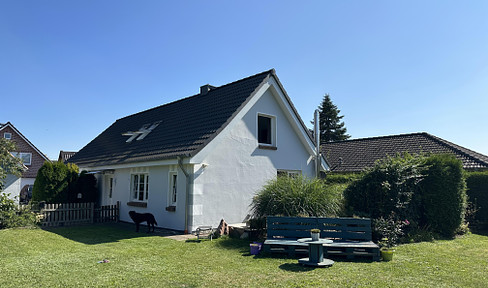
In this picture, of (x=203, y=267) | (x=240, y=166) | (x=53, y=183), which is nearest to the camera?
(x=203, y=267)

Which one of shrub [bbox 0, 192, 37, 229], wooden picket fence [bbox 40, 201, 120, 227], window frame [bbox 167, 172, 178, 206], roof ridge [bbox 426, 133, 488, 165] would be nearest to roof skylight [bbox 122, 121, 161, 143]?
wooden picket fence [bbox 40, 201, 120, 227]

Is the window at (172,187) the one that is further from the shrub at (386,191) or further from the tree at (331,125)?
the tree at (331,125)

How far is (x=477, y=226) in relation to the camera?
580 inches

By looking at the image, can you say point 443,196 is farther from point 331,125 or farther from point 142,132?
point 331,125

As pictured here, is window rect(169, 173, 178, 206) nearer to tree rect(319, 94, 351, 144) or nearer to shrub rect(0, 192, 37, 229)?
shrub rect(0, 192, 37, 229)

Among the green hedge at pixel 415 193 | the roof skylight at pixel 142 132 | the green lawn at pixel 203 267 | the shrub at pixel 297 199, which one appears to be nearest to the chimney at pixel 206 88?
the roof skylight at pixel 142 132

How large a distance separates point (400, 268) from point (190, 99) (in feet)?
47.6

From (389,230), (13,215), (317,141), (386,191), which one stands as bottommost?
(13,215)

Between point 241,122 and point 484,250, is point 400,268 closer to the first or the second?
point 484,250

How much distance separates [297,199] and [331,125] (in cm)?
4373

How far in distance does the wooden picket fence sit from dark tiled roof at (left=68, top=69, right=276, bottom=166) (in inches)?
91.4

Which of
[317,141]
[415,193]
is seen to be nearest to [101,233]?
[317,141]

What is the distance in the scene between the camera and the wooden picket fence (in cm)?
1441

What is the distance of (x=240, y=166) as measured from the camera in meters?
14.6
